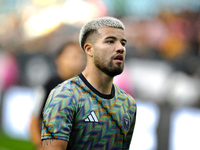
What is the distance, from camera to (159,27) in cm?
1025

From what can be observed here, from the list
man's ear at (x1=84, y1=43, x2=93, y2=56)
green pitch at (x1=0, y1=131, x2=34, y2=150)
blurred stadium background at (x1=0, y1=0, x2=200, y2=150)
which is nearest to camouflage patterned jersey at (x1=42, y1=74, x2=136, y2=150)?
man's ear at (x1=84, y1=43, x2=93, y2=56)

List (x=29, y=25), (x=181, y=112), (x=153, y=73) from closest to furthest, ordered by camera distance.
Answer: (x=181, y=112), (x=153, y=73), (x=29, y=25)

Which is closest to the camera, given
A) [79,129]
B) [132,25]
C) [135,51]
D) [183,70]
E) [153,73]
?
[79,129]

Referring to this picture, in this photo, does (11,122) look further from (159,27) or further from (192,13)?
(192,13)

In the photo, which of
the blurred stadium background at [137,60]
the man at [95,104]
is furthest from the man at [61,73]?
the blurred stadium background at [137,60]

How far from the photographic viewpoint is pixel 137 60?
28.3 feet

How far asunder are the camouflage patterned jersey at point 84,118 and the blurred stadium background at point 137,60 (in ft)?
11.6

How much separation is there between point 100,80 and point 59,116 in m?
0.44

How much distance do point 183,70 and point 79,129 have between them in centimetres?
599

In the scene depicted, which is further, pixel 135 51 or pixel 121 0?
pixel 121 0

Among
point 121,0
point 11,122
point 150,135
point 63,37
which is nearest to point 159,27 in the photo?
point 121,0

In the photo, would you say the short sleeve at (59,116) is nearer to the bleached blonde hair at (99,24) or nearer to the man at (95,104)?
the man at (95,104)

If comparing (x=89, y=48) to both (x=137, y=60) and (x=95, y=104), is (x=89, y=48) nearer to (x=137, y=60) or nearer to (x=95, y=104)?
(x=95, y=104)

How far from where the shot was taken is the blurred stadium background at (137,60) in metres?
7.04
